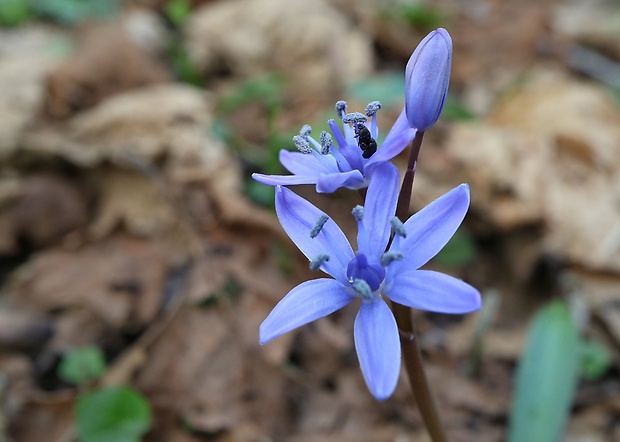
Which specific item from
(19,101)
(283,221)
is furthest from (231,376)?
(19,101)

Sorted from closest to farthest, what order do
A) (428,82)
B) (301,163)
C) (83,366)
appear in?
(428,82)
(301,163)
(83,366)

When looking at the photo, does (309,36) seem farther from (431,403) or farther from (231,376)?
(431,403)

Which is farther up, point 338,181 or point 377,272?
point 338,181

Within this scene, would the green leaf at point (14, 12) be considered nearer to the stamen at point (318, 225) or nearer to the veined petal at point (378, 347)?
the stamen at point (318, 225)

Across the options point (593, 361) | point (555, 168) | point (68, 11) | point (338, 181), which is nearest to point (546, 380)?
point (593, 361)

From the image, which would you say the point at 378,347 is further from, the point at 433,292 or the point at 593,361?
the point at 593,361
